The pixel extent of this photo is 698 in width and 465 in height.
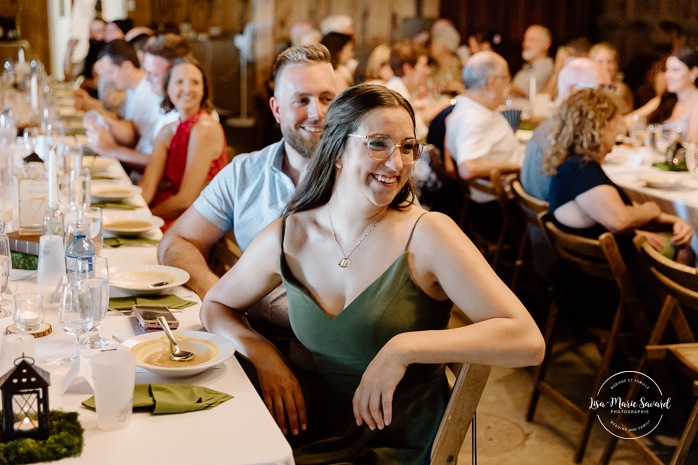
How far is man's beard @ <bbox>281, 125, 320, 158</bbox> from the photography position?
105 inches

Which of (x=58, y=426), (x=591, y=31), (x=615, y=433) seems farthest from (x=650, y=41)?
(x=58, y=426)

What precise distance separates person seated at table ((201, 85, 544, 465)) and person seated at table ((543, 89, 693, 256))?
5.18 feet

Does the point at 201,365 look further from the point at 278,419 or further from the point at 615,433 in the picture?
the point at 615,433

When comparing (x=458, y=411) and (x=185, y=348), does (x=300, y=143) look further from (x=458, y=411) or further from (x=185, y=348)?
(x=458, y=411)

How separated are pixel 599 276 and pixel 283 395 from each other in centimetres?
167

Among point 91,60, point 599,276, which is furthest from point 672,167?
point 91,60

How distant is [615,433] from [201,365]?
178cm

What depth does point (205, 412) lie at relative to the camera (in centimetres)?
162

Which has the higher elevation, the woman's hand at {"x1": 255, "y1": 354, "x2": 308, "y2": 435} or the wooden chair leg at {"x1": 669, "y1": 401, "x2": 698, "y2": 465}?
the woman's hand at {"x1": 255, "y1": 354, "x2": 308, "y2": 435}

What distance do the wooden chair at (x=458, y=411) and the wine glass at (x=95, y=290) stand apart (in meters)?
0.76

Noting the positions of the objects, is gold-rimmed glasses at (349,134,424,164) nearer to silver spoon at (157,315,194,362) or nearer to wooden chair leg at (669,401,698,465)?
silver spoon at (157,315,194,362)

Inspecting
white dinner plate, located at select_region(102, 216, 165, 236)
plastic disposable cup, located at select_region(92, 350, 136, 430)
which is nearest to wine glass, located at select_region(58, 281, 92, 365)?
plastic disposable cup, located at select_region(92, 350, 136, 430)

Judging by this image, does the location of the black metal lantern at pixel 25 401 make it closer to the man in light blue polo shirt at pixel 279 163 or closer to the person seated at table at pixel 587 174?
the man in light blue polo shirt at pixel 279 163

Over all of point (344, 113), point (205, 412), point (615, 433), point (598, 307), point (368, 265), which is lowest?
point (615, 433)
